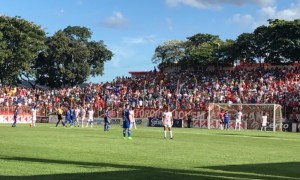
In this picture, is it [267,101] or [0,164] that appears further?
[267,101]

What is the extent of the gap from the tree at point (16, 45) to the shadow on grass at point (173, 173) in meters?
67.4

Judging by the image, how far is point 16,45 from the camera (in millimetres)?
84375

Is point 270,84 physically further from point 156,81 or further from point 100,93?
point 100,93

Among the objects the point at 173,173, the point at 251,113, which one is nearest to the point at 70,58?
the point at 251,113

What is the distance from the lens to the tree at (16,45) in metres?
83.2

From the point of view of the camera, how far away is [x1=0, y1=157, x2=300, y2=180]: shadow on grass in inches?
531

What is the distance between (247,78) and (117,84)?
21.0 meters

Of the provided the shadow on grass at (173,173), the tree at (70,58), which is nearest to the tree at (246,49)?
the tree at (70,58)

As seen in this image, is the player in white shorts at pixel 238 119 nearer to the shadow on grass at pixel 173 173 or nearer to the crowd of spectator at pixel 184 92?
the crowd of spectator at pixel 184 92

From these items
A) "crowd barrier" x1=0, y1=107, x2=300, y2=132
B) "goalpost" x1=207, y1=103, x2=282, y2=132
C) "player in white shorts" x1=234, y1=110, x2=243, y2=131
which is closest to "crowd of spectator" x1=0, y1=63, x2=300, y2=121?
"crowd barrier" x1=0, y1=107, x2=300, y2=132

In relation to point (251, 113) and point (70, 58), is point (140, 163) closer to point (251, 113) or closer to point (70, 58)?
point (251, 113)

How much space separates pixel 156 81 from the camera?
7369 centimetres

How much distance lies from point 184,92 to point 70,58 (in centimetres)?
3941


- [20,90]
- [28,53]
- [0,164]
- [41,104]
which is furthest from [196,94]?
[0,164]
